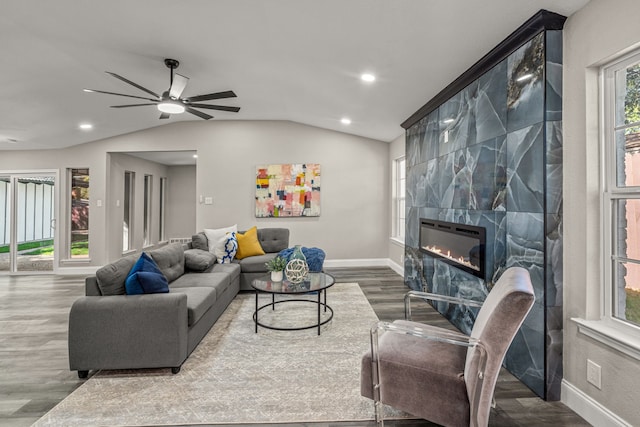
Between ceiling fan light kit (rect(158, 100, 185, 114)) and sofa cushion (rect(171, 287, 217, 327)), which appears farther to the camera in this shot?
ceiling fan light kit (rect(158, 100, 185, 114))

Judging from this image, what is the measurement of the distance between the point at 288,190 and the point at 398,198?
6.90 ft

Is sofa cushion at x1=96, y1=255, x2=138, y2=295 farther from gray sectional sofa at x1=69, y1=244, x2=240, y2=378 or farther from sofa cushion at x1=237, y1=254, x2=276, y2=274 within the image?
sofa cushion at x1=237, y1=254, x2=276, y2=274

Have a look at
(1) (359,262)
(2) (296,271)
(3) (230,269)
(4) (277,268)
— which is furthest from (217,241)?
(1) (359,262)

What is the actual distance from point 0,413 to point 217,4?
3.08 meters

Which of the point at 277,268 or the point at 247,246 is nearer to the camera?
the point at 277,268

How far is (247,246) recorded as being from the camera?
479 centimetres

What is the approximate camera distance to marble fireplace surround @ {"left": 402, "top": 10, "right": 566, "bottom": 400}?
205cm

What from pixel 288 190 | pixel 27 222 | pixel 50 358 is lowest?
pixel 50 358

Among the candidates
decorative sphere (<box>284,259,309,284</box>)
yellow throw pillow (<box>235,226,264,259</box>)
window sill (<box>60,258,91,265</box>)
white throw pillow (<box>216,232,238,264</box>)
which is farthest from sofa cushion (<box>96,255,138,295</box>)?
window sill (<box>60,258,91,265</box>)

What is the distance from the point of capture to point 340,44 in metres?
2.91

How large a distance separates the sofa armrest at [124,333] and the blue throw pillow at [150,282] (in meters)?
0.12

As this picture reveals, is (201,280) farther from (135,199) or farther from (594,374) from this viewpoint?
(135,199)

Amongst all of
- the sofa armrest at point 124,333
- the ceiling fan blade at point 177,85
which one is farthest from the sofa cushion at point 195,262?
the ceiling fan blade at point 177,85

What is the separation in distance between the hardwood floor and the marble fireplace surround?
170mm
